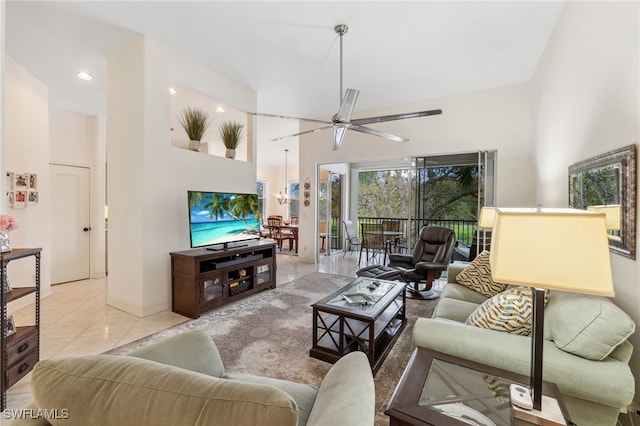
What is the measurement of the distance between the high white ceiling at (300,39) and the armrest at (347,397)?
2996 millimetres

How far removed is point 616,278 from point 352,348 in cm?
186

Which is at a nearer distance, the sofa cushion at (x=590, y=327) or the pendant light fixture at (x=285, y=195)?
the sofa cushion at (x=590, y=327)

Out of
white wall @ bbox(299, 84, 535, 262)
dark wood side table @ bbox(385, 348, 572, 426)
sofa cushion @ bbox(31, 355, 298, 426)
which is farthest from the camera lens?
white wall @ bbox(299, 84, 535, 262)

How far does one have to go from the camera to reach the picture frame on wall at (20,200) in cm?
334

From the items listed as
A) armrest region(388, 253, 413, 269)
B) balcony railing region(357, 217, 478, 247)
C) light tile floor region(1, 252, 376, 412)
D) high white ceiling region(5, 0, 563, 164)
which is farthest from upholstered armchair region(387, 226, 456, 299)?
light tile floor region(1, 252, 376, 412)

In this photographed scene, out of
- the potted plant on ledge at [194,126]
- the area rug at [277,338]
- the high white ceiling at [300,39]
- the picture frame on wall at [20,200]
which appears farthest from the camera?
the potted plant on ledge at [194,126]

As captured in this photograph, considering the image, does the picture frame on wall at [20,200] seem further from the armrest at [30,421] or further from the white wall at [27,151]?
the armrest at [30,421]

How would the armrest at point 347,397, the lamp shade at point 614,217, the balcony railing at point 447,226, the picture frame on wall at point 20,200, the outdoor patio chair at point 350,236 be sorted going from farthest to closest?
the outdoor patio chair at point 350,236 → the balcony railing at point 447,226 → the picture frame on wall at point 20,200 → the lamp shade at point 614,217 → the armrest at point 347,397

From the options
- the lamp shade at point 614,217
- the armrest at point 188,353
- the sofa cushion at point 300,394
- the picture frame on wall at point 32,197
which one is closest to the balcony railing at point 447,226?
the lamp shade at point 614,217

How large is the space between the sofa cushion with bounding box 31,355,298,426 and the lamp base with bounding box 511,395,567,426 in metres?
1.00

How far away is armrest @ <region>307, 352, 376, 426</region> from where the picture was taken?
27.0 inches

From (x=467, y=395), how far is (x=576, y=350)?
596 millimetres

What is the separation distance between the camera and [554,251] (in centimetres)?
92

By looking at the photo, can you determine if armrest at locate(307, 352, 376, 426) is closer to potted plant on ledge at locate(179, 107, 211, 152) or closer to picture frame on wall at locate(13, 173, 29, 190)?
potted plant on ledge at locate(179, 107, 211, 152)
